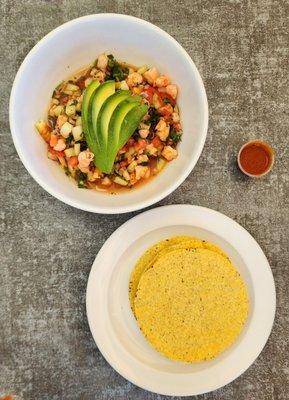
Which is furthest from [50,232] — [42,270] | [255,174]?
[255,174]

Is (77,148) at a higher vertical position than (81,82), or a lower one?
lower

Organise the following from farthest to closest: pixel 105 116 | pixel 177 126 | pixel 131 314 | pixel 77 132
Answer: pixel 131 314, pixel 177 126, pixel 77 132, pixel 105 116

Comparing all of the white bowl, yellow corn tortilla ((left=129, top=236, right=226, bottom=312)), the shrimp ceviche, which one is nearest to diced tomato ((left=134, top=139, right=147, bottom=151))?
the shrimp ceviche

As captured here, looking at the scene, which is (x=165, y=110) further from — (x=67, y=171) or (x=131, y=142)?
(x=67, y=171)

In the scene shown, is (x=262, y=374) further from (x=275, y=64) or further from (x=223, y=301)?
(x=275, y=64)

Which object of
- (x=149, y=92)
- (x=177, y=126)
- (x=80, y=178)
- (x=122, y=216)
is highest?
(x=149, y=92)

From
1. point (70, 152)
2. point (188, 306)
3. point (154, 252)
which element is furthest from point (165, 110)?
A: point (188, 306)

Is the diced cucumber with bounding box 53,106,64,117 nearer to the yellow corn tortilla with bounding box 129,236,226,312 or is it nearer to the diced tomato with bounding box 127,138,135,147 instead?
the diced tomato with bounding box 127,138,135,147
